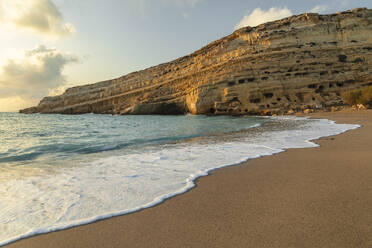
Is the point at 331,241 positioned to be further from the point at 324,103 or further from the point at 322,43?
the point at 322,43

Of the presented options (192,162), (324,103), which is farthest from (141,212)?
(324,103)

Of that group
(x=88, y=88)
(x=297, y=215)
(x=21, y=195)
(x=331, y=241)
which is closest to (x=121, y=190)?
(x=21, y=195)

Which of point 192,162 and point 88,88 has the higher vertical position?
point 88,88

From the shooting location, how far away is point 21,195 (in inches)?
103

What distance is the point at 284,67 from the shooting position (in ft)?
81.3

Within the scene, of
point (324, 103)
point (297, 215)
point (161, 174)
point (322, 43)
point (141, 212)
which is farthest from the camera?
point (322, 43)

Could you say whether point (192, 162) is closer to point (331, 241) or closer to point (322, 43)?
point (331, 241)

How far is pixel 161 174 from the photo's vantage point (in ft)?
11.0

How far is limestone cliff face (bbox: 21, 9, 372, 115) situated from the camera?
2345cm

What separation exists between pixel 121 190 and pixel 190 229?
1300 millimetres

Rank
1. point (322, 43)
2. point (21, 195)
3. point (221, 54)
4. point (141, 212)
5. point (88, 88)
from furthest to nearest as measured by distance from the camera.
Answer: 1. point (88, 88)
2. point (221, 54)
3. point (322, 43)
4. point (21, 195)
5. point (141, 212)

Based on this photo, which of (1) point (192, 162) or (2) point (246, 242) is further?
(1) point (192, 162)

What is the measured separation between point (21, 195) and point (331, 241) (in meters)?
3.05

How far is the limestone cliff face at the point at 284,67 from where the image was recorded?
23453 millimetres
